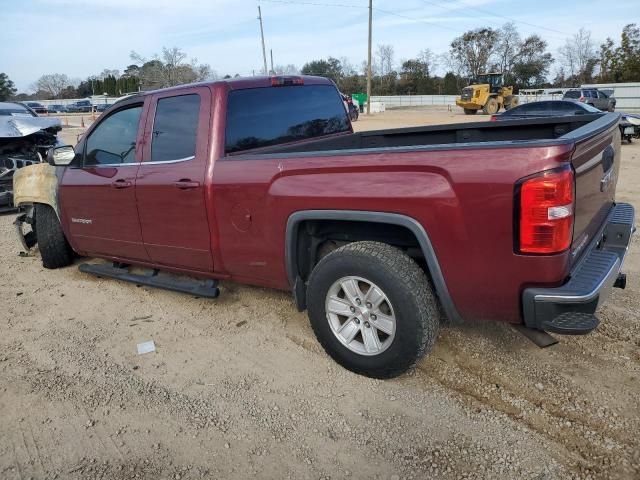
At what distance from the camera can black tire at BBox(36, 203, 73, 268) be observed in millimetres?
5285

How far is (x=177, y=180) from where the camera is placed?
3.75 m

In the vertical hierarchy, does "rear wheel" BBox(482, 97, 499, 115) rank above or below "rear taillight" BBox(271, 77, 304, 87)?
below

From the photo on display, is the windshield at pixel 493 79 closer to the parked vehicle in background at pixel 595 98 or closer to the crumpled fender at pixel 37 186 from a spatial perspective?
the parked vehicle in background at pixel 595 98

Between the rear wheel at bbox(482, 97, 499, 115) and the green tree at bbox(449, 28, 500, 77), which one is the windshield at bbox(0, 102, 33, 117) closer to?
the rear wheel at bbox(482, 97, 499, 115)

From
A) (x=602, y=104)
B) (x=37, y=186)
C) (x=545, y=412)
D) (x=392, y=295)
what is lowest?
(x=545, y=412)

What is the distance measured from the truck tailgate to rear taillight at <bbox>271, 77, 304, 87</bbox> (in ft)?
7.37

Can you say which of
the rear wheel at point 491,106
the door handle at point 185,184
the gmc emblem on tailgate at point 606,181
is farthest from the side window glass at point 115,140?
the rear wheel at point 491,106

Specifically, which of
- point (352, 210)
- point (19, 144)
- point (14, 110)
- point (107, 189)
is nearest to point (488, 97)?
point (14, 110)

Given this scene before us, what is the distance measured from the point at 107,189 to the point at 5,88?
9064cm

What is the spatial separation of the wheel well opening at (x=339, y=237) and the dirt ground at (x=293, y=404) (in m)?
0.66

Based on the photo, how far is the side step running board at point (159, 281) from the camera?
13.2 feet

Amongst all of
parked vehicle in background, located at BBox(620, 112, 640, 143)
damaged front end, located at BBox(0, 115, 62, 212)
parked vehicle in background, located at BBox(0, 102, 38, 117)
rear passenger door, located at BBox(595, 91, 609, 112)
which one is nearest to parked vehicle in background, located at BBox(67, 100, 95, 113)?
parked vehicle in background, located at BBox(0, 102, 38, 117)

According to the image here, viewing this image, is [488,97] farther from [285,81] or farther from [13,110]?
[285,81]

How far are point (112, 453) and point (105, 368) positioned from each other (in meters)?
0.95
